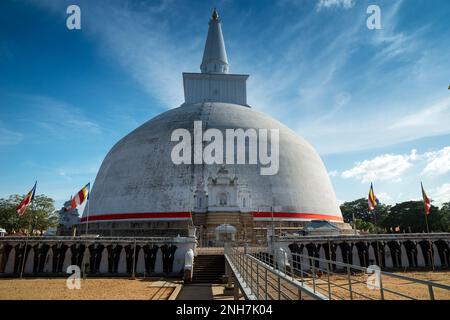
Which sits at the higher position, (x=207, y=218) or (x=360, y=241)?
Answer: (x=207, y=218)

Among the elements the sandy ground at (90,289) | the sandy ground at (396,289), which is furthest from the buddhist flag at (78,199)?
the sandy ground at (396,289)

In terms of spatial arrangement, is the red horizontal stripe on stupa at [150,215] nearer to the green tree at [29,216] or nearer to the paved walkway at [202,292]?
the paved walkway at [202,292]

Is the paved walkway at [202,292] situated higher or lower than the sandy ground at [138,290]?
lower

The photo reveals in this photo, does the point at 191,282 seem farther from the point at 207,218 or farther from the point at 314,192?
the point at 314,192

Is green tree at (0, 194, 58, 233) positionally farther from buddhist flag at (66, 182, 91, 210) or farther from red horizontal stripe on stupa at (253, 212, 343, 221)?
red horizontal stripe on stupa at (253, 212, 343, 221)

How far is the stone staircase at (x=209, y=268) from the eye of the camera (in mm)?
18594

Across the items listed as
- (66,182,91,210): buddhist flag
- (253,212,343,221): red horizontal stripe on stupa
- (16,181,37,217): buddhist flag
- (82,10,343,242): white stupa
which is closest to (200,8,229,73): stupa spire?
(82,10,343,242): white stupa

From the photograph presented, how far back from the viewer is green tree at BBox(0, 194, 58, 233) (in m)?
47.4

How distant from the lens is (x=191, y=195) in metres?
28.9

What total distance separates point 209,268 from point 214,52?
3396cm

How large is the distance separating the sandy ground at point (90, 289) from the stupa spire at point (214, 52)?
32924 mm

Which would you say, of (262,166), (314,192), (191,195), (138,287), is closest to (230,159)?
(262,166)

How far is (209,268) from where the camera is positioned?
19.6 meters
